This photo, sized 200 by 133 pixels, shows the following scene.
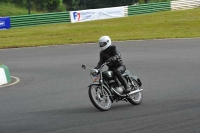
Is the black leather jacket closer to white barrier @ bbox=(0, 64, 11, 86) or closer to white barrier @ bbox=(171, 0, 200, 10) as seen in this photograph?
white barrier @ bbox=(0, 64, 11, 86)

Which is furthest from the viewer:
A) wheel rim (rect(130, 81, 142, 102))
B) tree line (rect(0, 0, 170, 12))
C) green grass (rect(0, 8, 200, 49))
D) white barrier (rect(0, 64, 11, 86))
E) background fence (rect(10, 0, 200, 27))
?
tree line (rect(0, 0, 170, 12))

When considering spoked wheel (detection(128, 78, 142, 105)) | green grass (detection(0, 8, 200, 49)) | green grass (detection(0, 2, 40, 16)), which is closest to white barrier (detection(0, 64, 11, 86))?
spoked wheel (detection(128, 78, 142, 105))

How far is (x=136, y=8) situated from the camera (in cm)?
4753

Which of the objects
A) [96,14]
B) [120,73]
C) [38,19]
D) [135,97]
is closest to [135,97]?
[135,97]

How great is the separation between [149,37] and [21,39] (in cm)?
883

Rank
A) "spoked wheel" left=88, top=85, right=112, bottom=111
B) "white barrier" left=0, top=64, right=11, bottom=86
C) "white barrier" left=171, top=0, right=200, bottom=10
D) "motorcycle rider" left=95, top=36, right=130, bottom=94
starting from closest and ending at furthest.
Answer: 1. "spoked wheel" left=88, top=85, right=112, bottom=111
2. "motorcycle rider" left=95, top=36, right=130, bottom=94
3. "white barrier" left=0, top=64, right=11, bottom=86
4. "white barrier" left=171, top=0, right=200, bottom=10

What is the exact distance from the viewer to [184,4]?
51281 mm

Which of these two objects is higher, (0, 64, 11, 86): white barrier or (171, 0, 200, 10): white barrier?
(0, 64, 11, 86): white barrier

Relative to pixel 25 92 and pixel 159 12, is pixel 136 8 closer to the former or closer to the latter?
pixel 159 12

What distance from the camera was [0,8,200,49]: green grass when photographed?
31214 mm

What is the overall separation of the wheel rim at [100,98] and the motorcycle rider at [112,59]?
0.46 m

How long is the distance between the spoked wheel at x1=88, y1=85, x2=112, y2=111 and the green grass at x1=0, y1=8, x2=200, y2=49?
1899 centimetres

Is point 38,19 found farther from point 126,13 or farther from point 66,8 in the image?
point 66,8

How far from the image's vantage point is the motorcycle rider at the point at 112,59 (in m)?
10.7
